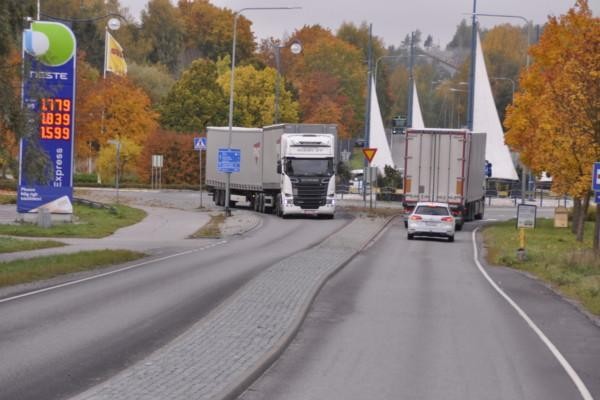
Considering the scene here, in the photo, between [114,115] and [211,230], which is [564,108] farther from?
[114,115]

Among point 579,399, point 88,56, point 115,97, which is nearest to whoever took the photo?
point 579,399

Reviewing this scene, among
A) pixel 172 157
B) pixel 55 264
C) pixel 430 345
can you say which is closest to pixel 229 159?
pixel 55 264

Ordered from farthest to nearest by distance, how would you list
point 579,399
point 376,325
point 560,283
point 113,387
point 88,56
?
point 88,56
point 560,283
point 376,325
point 579,399
point 113,387

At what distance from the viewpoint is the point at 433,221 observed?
42.3 metres

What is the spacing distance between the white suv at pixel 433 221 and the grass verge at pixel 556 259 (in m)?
1.72

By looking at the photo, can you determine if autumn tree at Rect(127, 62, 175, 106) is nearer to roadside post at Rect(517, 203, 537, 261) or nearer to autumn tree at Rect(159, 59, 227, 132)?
autumn tree at Rect(159, 59, 227, 132)

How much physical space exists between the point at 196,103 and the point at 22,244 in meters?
66.4

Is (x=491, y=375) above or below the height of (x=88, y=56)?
below

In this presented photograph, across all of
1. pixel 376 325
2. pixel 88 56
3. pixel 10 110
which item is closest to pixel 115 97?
pixel 88 56

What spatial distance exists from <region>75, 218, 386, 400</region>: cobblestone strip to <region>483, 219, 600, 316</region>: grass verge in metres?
6.02

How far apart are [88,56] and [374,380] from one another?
103m

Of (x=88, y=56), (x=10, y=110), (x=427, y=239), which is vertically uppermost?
(x=88, y=56)

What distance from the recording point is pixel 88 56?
11162 centimetres

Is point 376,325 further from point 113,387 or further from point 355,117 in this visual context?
point 355,117
